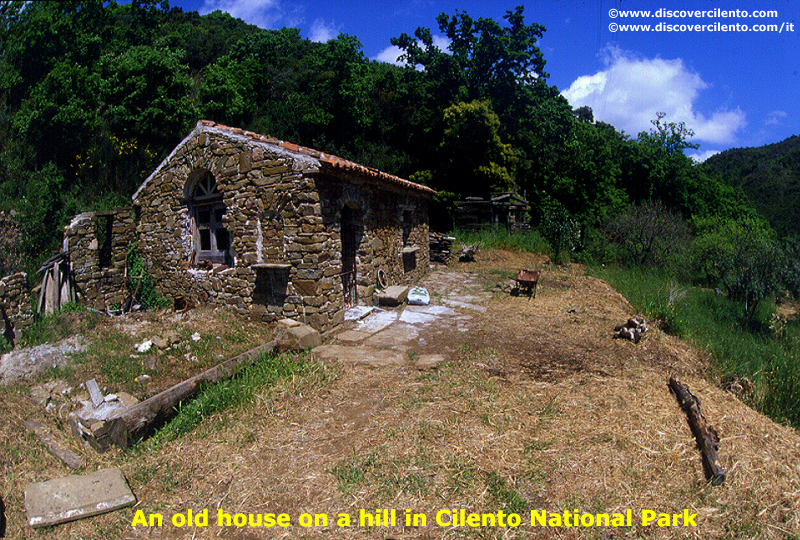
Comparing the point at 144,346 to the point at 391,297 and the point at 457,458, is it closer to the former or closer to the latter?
the point at 391,297

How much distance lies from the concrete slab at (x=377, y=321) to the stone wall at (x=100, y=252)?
20.3 feet

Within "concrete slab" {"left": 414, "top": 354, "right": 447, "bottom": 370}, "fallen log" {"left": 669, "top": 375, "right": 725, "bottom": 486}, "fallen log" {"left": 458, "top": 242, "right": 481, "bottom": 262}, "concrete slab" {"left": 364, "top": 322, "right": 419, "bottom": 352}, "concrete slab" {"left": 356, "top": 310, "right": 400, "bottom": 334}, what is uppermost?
"fallen log" {"left": 458, "top": 242, "right": 481, "bottom": 262}

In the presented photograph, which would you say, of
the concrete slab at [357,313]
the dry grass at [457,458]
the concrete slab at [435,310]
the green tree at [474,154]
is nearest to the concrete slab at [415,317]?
the concrete slab at [435,310]

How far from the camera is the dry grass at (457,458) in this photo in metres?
3.50

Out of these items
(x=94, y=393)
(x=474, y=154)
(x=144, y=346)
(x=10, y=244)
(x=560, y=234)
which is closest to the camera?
(x=94, y=393)

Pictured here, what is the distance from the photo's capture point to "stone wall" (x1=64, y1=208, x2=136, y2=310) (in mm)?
9867

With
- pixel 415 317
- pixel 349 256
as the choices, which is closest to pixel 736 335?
pixel 415 317

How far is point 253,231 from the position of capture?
820 centimetres

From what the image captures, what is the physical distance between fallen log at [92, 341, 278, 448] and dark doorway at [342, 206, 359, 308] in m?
4.27

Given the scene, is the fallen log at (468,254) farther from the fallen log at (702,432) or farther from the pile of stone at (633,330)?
the fallen log at (702,432)

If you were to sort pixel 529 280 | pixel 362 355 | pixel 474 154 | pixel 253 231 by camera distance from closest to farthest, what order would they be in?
pixel 362 355
pixel 253 231
pixel 529 280
pixel 474 154

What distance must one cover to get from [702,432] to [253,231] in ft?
24.1
